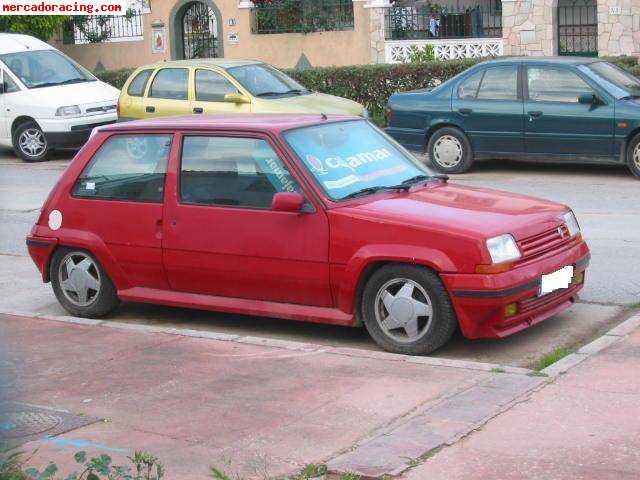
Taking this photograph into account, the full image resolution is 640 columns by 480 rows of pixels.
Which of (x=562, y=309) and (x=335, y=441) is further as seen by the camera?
(x=562, y=309)

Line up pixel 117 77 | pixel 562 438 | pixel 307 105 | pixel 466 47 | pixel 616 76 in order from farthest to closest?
pixel 466 47 < pixel 117 77 < pixel 307 105 < pixel 616 76 < pixel 562 438

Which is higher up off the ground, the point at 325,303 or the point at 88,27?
the point at 88,27

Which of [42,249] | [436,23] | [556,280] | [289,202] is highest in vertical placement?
[436,23]

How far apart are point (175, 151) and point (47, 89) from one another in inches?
479

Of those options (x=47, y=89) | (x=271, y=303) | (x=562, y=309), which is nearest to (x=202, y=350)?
(x=271, y=303)

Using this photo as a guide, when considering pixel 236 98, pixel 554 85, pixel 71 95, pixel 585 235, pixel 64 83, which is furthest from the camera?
pixel 64 83

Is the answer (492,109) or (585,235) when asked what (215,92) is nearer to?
(492,109)

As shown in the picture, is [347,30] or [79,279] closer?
[79,279]

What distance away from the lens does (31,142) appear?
2019 cm

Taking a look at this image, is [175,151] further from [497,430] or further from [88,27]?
[88,27]

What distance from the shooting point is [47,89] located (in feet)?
66.5

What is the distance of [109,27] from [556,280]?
85.5ft

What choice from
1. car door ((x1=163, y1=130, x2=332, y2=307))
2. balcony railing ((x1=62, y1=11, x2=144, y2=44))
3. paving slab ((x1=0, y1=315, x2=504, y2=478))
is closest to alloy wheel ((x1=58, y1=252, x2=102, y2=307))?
paving slab ((x1=0, y1=315, x2=504, y2=478))

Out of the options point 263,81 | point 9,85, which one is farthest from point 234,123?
point 9,85
